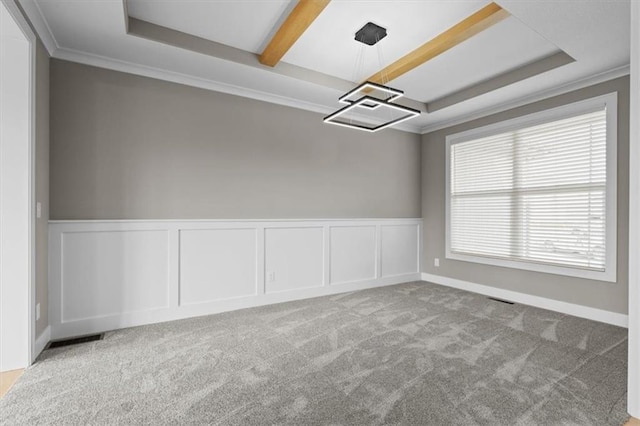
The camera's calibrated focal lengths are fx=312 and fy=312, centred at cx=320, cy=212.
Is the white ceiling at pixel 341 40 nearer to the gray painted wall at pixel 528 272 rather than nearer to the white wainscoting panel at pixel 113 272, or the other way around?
the gray painted wall at pixel 528 272

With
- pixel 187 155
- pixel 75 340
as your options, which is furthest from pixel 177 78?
pixel 75 340

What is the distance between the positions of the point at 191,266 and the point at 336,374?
6.71 feet

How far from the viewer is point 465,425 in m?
1.70

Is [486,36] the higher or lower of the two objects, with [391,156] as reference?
higher

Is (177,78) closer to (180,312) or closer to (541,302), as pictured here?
(180,312)

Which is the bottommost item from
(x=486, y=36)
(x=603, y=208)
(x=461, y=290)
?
(x=461, y=290)

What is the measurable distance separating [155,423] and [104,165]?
96.8 inches

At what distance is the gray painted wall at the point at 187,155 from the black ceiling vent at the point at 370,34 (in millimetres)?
1501

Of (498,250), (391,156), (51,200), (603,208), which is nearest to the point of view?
(51,200)

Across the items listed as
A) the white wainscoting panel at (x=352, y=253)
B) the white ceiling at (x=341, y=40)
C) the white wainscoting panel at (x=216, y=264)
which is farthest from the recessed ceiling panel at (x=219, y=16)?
the white wainscoting panel at (x=352, y=253)

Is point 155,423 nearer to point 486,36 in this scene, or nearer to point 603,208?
point 486,36

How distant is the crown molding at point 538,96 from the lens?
3.29 meters

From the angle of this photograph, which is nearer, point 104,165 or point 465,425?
point 465,425

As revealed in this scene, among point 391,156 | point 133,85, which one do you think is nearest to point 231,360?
point 133,85
